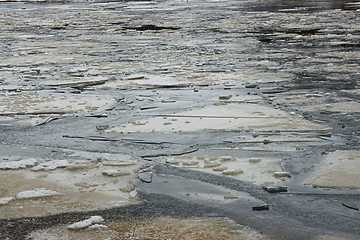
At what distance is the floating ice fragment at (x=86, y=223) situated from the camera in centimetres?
361

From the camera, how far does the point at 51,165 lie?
4848mm

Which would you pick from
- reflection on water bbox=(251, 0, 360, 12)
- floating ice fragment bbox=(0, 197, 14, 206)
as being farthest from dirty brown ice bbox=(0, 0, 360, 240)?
reflection on water bbox=(251, 0, 360, 12)

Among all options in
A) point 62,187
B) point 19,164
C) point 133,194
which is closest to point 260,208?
point 133,194

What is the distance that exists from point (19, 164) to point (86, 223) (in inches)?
56.5

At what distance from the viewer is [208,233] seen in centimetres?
349

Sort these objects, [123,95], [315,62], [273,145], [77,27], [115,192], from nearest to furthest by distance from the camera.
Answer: [115,192] → [273,145] → [123,95] → [315,62] → [77,27]

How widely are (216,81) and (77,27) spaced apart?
12388 millimetres

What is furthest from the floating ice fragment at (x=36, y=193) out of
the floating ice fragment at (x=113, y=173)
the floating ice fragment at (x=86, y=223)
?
the floating ice fragment at (x=86, y=223)

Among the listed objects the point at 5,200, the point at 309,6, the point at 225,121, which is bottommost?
the point at 309,6

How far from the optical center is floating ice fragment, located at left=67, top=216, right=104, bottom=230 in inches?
142

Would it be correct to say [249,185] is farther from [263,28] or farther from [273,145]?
[263,28]

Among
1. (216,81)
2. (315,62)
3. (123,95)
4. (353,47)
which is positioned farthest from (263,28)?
(123,95)

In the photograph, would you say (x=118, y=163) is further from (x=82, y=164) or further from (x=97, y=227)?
(x=97, y=227)

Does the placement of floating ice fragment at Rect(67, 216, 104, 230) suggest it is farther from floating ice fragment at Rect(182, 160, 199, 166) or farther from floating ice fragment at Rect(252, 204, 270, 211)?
floating ice fragment at Rect(182, 160, 199, 166)
